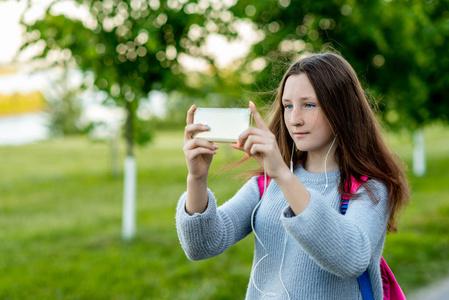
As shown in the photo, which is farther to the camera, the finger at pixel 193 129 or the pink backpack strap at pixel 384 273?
the pink backpack strap at pixel 384 273

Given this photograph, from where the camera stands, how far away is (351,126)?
6.63ft

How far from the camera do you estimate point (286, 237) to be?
78.8 inches

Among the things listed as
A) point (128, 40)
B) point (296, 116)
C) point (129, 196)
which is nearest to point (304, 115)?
point (296, 116)

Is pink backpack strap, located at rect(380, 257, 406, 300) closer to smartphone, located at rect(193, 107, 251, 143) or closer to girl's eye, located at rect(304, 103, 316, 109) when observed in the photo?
girl's eye, located at rect(304, 103, 316, 109)

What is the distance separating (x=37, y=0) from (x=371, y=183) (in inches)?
174

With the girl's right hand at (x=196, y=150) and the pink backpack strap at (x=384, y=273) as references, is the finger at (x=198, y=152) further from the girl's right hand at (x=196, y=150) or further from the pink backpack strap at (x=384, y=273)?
the pink backpack strap at (x=384, y=273)

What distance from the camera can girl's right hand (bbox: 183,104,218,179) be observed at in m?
1.85

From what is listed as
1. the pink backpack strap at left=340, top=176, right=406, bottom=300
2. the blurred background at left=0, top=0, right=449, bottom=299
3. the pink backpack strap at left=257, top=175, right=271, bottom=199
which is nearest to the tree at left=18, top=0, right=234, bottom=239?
the blurred background at left=0, top=0, right=449, bottom=299

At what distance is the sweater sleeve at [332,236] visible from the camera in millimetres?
1689

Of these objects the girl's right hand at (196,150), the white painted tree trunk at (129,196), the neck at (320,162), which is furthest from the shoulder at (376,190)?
the white painted tree trunk at (129,196)

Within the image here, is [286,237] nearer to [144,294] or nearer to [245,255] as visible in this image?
[144,294]

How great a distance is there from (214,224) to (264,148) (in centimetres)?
41

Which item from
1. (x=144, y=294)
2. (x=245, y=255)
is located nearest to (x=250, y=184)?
(x=144, y=294)

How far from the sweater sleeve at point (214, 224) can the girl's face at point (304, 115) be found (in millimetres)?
285
